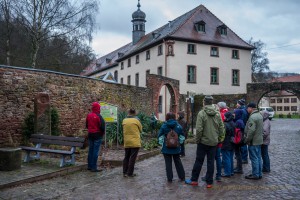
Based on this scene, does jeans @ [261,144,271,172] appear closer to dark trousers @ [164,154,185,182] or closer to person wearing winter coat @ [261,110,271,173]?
person wearing winter coat @ [261,110,271,173]

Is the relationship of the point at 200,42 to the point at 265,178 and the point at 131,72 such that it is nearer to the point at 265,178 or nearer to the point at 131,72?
the point at 131,72

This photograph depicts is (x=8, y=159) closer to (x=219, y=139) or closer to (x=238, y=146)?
(x=219, y=139)

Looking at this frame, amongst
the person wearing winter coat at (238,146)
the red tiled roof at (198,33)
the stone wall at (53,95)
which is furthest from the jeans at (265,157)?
the red tiled roof at (198,33)

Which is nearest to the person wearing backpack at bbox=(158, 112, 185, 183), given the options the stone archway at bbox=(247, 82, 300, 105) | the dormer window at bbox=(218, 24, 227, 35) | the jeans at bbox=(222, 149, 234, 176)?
the jeans at bbox=(222, 149, 234, 176)

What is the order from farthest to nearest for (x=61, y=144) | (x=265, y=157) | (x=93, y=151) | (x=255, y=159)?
(x=61, y=144) → (x=93, y=151) → (x=265, y=157) → (x=255, y=159)

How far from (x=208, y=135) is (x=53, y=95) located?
779 centimetres

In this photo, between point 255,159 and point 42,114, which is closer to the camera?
point 255,159

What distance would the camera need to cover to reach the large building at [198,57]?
3372 centimetres

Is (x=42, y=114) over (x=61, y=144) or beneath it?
over

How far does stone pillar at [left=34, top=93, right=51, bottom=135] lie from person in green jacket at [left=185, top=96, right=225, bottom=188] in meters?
6.45

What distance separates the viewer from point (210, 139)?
22.1ft

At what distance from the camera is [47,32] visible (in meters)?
20.6

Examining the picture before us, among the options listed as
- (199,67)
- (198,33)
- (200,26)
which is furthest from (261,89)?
(200,26)

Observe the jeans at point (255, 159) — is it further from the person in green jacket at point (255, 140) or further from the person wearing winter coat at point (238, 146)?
the person wearing winter coat at point (238, 146)
